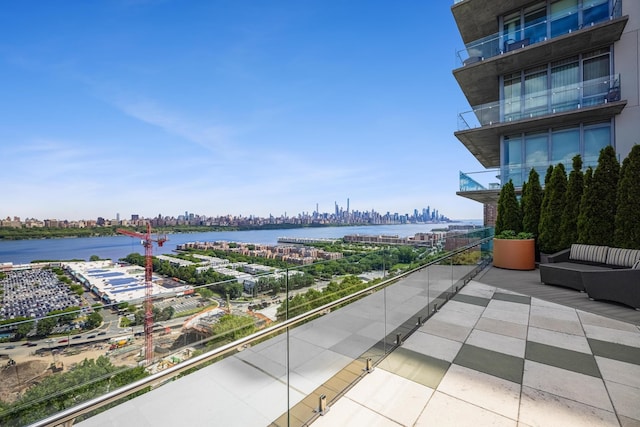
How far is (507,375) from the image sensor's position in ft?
9.10

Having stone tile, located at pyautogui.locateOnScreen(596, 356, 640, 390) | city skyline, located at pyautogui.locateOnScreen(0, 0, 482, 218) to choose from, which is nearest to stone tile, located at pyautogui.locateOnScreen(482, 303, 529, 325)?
stone tile, located at pyautogui.locateOnScreen(596, 356, 640, 390)

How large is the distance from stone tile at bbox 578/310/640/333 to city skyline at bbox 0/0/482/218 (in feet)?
29.1

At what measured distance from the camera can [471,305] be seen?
16.3 feet

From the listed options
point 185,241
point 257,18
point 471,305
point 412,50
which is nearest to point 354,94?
point 412,50

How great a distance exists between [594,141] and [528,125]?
7.03ft

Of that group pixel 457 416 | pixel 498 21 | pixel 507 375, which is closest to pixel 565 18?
pixel 498 21

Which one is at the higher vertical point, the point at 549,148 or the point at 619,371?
the point at 549,148

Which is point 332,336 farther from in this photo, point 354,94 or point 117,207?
point 117,207

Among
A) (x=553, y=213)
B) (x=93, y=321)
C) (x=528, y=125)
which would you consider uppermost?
(x=528, y=125)

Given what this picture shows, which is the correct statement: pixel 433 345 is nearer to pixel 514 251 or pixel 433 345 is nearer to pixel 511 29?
pixel 514 251

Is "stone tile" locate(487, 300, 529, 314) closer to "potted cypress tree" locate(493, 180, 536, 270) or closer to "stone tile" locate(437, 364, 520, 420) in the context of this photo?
"stone tile" locate(437, 364, 520, 420)

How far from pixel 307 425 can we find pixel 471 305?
13.1ft

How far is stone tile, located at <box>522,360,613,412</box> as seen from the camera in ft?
7.78

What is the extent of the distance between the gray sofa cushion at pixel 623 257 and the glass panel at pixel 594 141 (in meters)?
5.45
